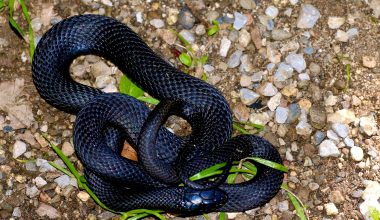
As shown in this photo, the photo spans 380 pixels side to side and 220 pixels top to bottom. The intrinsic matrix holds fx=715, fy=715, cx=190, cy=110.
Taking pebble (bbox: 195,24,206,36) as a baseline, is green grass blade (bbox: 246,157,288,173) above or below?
below

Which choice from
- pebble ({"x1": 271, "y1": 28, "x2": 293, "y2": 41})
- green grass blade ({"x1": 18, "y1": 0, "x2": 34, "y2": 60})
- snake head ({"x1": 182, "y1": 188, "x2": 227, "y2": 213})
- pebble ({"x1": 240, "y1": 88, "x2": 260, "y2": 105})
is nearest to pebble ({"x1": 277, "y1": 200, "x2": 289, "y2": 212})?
snake head ({"x1": 182, "y1": 188, "x2": 227, "y2": 213})

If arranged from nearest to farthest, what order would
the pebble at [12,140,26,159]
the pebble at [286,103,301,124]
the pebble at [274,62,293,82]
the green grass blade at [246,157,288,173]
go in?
1. the green grass blade at [246,157,288,173]
2. the pebble at [12,140,26,159]
3. the pebble at [286,103,301,124]
4. the pebble at [274,62,293,82]

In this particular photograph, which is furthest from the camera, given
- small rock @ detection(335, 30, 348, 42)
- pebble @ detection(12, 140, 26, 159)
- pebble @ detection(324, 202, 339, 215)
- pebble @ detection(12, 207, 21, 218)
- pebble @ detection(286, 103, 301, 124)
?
small rock @ detection(335, 30, 348, 42)

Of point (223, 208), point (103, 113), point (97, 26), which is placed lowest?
point (223, 208)

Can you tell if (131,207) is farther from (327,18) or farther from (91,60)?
(327,18)

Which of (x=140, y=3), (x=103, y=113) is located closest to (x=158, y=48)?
(x=140, y=3)

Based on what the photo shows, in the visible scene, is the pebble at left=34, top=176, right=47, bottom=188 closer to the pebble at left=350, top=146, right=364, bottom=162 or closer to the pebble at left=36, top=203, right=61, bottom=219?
the pebble at left=36, top=203, right=61, bottom=219
